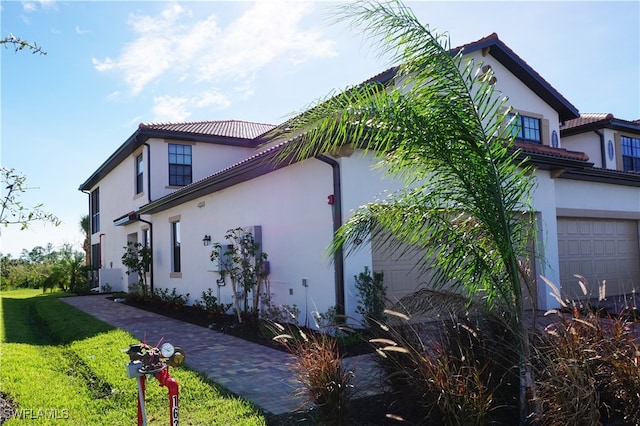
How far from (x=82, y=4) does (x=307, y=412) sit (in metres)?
6.78

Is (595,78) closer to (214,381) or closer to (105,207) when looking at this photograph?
(214,381)

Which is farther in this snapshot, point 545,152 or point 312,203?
point 545,152

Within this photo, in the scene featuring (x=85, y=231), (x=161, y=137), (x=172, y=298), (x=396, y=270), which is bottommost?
(x=172, y=298)

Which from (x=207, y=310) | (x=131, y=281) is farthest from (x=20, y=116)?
(x=131, y=281)

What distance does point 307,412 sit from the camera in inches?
190

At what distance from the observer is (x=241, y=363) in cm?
727

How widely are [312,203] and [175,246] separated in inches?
346

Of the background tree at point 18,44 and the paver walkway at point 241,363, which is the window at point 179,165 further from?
the background tree at point 18,44

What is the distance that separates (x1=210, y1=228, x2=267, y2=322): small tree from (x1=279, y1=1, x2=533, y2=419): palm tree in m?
6.34

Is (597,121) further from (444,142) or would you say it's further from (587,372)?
(587,372)

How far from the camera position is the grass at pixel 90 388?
4.96 m

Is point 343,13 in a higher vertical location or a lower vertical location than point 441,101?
higher

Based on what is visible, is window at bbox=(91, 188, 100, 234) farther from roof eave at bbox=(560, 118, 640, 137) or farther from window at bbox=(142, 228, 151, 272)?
roof eave at bbox=(560, 118, 640, 137)

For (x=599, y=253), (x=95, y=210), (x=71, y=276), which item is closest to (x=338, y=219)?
(x=599, y=253)
